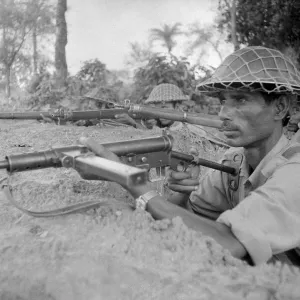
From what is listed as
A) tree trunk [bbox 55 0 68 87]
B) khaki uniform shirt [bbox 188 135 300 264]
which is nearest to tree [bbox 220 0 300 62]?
tree trunk [bbox 55 0 68 87]

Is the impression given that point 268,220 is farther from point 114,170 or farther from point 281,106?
point 281,106

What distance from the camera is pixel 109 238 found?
139 cm

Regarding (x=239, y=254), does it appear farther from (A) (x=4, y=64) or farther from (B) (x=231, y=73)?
(A) (x=4, y=64)

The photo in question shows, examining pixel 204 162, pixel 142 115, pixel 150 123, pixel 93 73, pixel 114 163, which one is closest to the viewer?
pixel 114 163

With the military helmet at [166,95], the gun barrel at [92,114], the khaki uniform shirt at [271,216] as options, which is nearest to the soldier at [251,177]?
the khaki uniform shirt at [271,216]

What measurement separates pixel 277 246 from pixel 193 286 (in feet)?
1.36

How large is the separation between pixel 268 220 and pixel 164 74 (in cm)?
829

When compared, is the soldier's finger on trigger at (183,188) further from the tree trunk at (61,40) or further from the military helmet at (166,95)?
the tree trunk at (61,40)

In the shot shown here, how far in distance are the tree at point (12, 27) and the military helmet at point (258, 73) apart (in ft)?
72.3

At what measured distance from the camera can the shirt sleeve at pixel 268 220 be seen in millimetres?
1394

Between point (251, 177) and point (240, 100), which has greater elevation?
point (240, 100)

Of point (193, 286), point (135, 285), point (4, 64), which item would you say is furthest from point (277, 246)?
point (4, 64)

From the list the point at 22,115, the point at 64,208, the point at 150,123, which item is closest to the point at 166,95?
the point at 150,123

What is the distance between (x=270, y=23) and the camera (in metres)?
10.9
